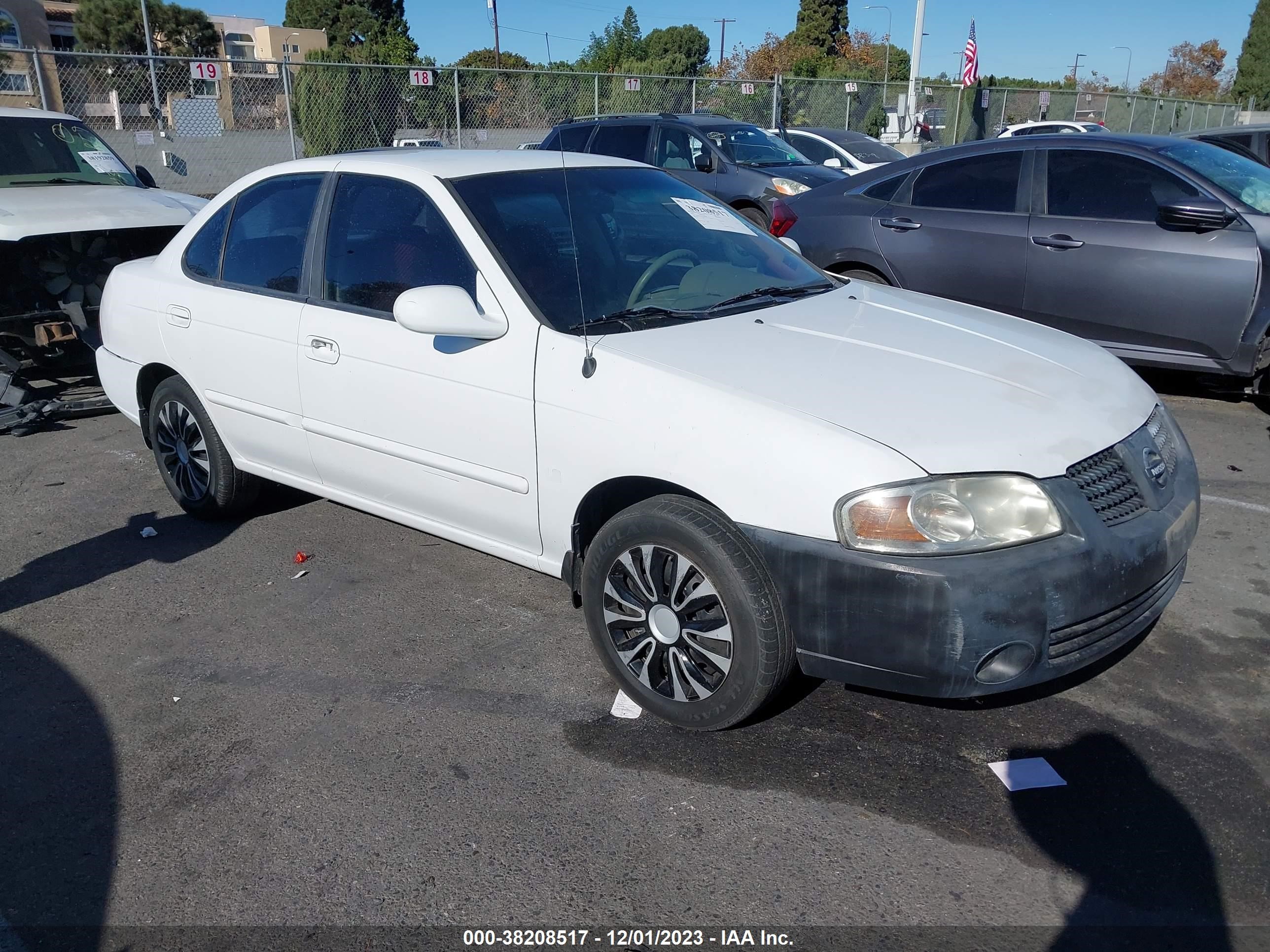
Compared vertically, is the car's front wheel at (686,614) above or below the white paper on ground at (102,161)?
below

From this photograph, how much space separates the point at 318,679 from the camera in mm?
3715

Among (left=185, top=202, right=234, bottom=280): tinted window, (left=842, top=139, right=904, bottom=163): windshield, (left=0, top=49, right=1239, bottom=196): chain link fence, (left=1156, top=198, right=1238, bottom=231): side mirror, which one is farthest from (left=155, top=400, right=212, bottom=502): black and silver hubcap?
(left=842, top=139, right=904, bottom=163): windshield

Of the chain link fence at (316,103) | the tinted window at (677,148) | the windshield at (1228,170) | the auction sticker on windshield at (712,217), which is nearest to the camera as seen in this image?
the auction sticker on windshield at (712,217)

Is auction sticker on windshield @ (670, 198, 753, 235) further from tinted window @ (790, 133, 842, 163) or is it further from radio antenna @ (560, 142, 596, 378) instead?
tinted window @ (790, 133, 842, 163)

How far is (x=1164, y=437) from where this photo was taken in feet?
11.4

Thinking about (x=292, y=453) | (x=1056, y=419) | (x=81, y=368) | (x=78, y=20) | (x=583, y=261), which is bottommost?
(x=81, y=368)

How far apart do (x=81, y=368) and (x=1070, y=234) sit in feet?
23.2

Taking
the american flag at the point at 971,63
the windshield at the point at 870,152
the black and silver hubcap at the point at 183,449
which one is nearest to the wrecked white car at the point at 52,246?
the black and silver hubcap at the point at 183,449

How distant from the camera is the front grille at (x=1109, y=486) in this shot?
9.73ft

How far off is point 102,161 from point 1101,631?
8.64 meters

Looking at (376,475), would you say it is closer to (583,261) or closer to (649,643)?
(583,261)

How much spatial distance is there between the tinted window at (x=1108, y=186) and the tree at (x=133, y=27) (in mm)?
57261

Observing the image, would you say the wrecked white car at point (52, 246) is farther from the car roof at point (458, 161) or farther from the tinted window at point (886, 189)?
the tinted window at point (886, 189)

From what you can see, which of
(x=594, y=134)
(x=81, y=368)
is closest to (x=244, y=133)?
(x=594, y=134)
